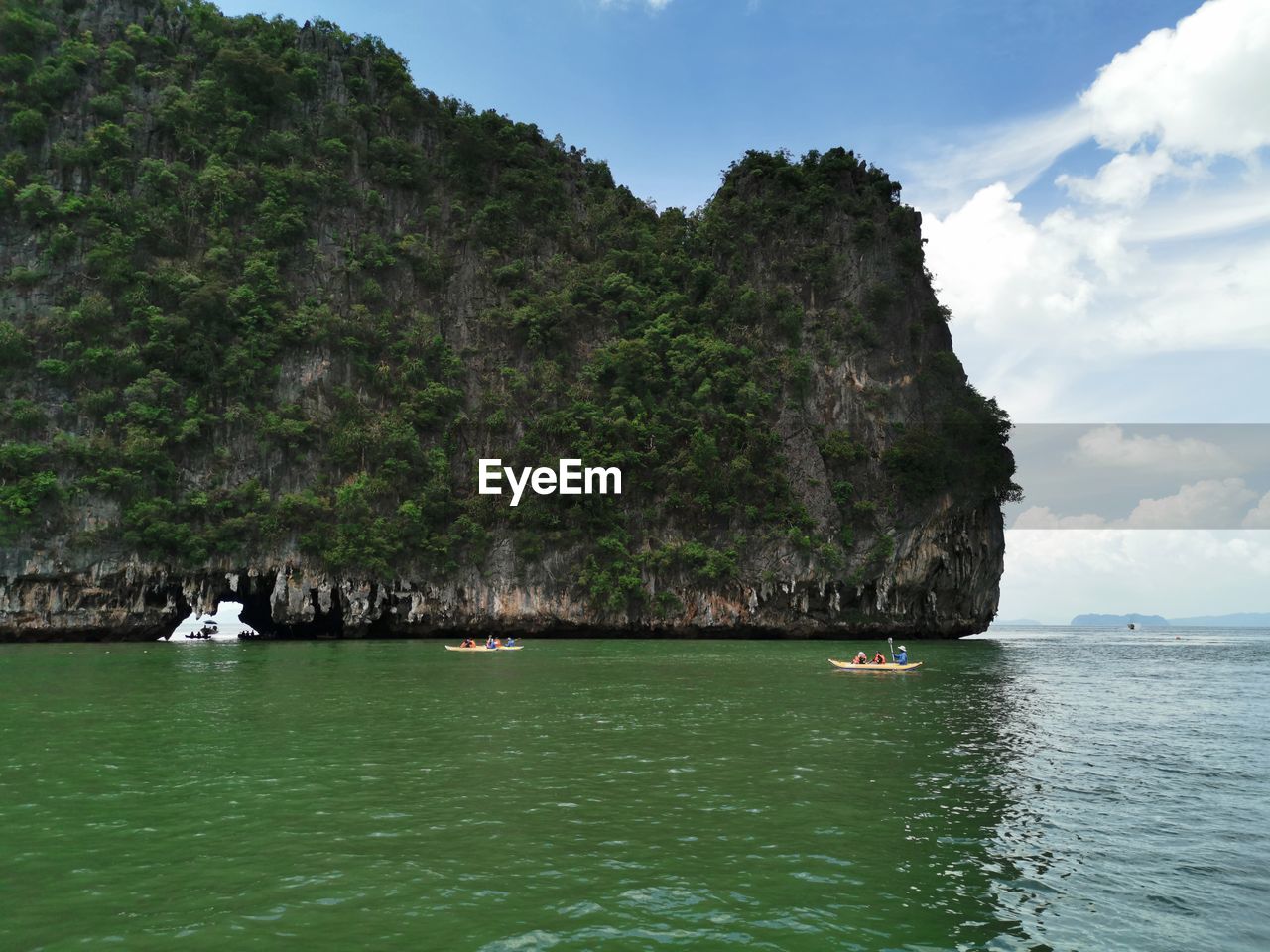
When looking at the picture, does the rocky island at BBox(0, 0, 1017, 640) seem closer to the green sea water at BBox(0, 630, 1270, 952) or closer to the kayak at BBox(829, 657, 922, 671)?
the kayak at BBox(829, 657, 922, 671)

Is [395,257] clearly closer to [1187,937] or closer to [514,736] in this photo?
[514,736]

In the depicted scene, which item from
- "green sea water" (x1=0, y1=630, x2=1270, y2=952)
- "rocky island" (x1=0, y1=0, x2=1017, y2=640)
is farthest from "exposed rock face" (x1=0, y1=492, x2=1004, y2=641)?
"green sea water" (x1=0, y1=630, x2=1270, y2=952)

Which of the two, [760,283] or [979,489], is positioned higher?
[760,283]

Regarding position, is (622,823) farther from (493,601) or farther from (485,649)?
(493,601)

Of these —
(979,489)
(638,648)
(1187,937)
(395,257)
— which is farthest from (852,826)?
(395,257)

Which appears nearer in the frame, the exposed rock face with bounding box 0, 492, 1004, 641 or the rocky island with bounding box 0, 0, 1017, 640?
the exposed rock face with bounding box 0, 492, 1004, 641

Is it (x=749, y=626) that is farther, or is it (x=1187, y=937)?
(x=749, y=626)

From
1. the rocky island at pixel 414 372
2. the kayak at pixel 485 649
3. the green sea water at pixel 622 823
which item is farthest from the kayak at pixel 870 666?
the rocky island at pixel 414 372
